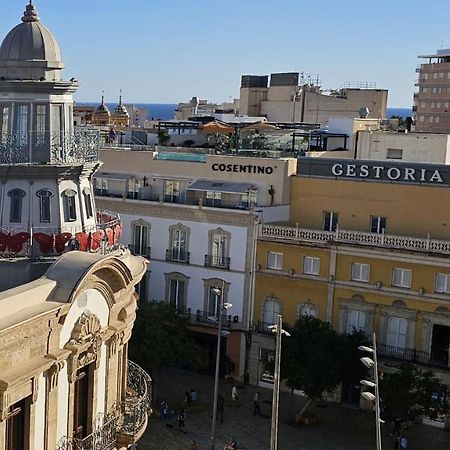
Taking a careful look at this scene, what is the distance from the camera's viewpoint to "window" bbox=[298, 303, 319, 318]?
50.5 metres

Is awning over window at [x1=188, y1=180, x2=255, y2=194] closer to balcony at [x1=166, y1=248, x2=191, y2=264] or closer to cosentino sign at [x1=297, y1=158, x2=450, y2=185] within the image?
cosentino sign at [x1=297, y1=158, x2=450, y2=185]

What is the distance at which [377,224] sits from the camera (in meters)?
50.8

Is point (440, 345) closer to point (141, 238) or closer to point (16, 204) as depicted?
point (141, 238)

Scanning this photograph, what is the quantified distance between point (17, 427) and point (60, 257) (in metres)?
4.52

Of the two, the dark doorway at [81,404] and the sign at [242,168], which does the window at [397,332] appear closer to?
the sign at [242,168]

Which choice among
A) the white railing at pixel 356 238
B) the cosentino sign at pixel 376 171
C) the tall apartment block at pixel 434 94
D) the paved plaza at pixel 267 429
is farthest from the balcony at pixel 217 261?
the tall apartment block at pixel 434 94

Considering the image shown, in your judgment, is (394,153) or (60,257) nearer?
(60,257)

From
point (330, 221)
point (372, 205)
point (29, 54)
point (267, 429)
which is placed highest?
point (29, 54)

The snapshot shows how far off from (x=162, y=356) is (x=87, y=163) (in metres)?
24.4

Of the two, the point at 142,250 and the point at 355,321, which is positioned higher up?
the point at 142,250

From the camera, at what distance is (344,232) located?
49.3 metres

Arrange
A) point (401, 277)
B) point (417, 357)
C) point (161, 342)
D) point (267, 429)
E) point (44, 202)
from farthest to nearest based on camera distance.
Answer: point (401, 277) → point (417, 357) → point (161, 342) → point (267, 429) → point (44, 202)

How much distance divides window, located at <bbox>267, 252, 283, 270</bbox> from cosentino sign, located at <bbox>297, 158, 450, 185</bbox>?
5.92 metres

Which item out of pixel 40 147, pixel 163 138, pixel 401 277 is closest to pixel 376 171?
pixel 401 277
